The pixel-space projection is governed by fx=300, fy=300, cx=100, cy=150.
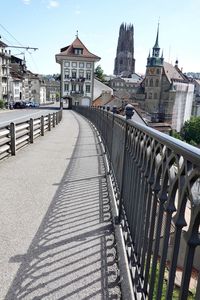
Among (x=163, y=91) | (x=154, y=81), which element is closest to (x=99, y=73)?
(x=154, y=81)

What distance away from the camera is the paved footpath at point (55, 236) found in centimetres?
299

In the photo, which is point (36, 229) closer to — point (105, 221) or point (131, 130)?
point (105, 221)

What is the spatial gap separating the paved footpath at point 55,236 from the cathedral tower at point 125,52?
16204 centimetres

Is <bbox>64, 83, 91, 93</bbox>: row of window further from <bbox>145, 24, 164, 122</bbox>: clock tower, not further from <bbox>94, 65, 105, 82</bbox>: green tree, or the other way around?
<bbox>94, 65, 105, 82</bbox>: green tree

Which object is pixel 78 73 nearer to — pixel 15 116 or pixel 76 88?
pixel 76 88

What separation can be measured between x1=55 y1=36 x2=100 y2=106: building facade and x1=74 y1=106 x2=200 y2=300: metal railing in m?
75.1

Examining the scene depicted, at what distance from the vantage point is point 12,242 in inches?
152

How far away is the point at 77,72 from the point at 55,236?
75.8 m

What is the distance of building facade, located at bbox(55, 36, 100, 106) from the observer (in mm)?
76125

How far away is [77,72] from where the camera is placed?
7669 centimetres

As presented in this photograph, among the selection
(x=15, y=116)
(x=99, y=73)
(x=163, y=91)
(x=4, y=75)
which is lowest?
(x=15, y=116)

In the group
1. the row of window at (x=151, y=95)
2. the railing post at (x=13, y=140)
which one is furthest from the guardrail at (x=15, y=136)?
the row of window at (x=151, y=95)

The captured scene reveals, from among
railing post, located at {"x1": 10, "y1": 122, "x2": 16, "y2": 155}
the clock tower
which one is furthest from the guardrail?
the clock tower

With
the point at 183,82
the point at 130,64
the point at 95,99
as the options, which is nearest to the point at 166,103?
the point at 183,82
